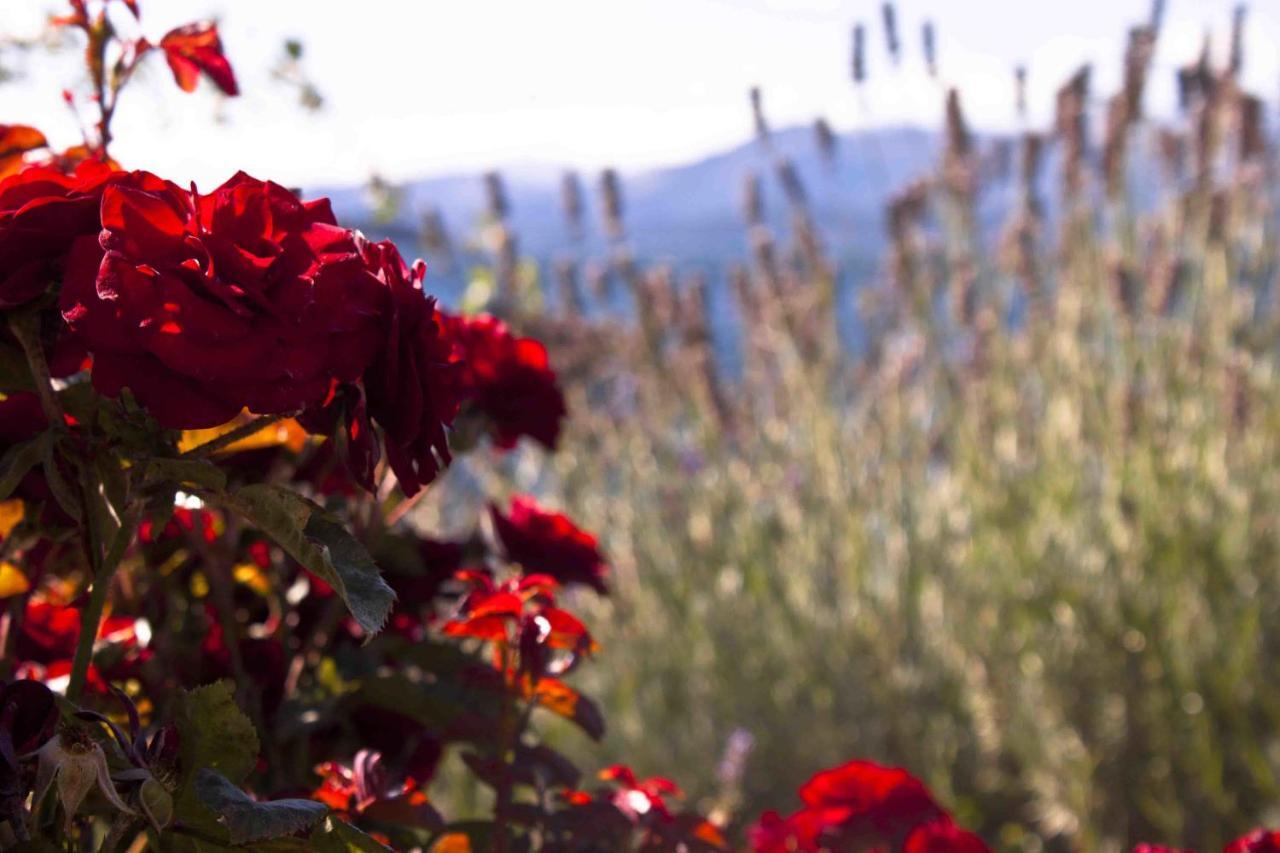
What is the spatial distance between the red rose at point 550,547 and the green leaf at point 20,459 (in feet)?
1.28

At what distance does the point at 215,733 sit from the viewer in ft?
1.78

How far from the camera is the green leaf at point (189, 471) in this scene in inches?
21.4

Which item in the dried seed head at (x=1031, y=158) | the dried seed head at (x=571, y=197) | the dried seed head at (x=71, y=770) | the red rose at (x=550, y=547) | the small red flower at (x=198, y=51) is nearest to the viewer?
the dried seed head at (x=71, y=770)

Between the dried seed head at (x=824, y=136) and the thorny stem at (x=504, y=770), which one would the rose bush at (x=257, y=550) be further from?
the dried seed head at (x=824, y=136)

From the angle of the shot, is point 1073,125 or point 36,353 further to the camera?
point 1073,125

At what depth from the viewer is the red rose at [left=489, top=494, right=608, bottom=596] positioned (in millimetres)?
905

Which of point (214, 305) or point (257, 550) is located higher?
point (214, 305)

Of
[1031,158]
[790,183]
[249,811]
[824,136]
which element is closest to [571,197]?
[790,183]

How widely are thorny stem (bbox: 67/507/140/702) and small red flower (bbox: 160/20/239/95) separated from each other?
0.31 meters

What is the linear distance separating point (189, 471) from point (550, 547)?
389mm

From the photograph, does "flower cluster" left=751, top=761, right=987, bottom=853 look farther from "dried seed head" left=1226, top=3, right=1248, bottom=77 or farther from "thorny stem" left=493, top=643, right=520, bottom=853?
"dried seed head" left=1226, top=3, right=1248, bottom=77

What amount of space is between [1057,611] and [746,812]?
77cm

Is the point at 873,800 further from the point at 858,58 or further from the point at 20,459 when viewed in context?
the point at 858,58

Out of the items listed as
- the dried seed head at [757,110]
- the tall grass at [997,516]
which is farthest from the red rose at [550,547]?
the tall grass at [997,516]
